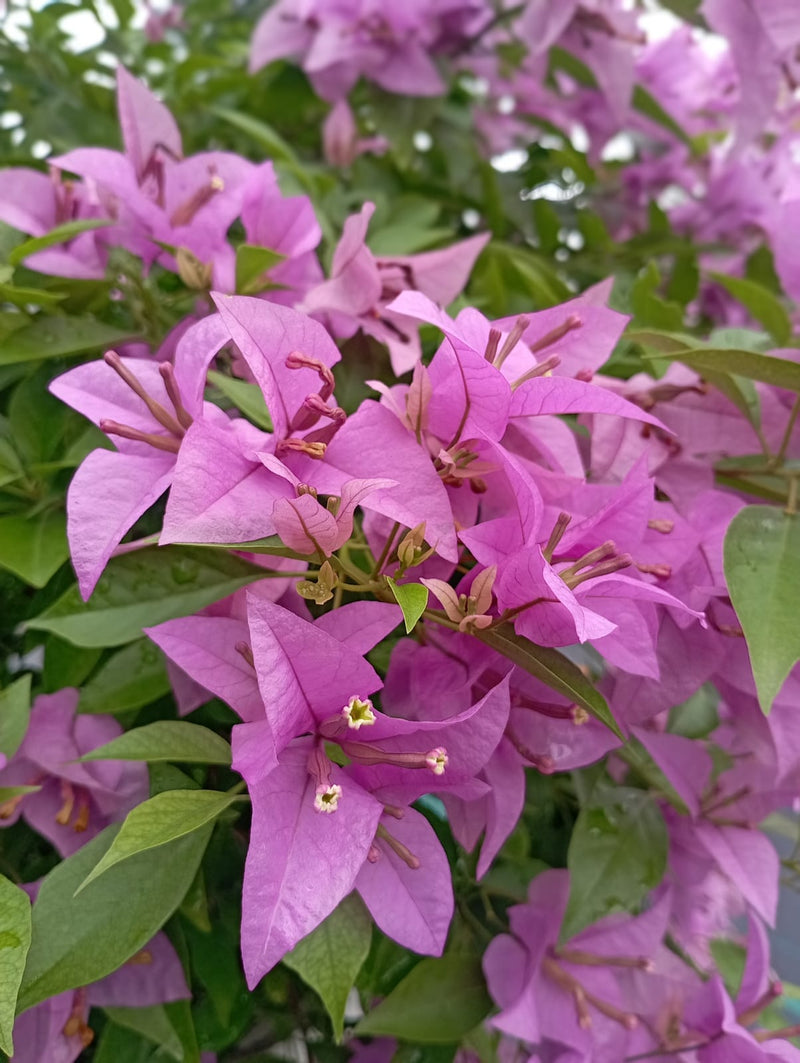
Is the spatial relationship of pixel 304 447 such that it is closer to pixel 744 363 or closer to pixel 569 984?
pixel 744 363

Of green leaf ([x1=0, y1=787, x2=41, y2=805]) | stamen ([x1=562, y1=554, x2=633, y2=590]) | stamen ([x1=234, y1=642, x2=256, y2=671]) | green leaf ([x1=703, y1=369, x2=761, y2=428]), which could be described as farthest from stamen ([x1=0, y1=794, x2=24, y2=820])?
green leaf ([x1=703, y1=369, x2=761, y2=428])

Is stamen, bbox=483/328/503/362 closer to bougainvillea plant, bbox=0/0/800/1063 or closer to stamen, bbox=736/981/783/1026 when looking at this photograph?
bougainvillea plant, bbox=0/0/800/1063

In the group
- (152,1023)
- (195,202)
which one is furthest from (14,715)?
(195,202)

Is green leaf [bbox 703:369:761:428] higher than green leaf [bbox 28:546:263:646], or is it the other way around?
green leaf [bbox 703:369:761:428]

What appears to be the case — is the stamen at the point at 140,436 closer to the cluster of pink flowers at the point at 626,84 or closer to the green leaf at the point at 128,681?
the green leaf at the point at 128,681

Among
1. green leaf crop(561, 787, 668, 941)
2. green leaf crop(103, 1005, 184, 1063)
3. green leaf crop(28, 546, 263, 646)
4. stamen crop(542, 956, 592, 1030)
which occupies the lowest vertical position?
stamen crop(542, 956, 592, 1030)

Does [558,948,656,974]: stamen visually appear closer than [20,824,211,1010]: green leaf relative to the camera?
No

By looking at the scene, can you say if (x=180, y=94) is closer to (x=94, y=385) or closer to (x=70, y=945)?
(x=94, y=385)

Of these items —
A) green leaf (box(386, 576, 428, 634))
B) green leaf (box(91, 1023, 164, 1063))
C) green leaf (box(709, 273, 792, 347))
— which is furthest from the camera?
green leaf (box(709, 273, 792, 347))
